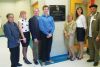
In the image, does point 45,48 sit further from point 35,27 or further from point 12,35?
point 12,35

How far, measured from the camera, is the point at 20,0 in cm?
1102

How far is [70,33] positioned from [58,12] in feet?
2.40

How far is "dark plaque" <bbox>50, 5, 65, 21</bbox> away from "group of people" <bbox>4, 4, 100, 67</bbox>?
285 millimetres

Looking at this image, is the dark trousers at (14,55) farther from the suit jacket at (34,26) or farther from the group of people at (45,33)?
the suit jacket at (34,26)

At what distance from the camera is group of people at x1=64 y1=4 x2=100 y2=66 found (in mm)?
4426

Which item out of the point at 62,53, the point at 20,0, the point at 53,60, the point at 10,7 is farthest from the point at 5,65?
the point at 10,7

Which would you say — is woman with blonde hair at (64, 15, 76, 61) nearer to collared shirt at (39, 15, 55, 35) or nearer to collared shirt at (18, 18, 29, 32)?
collared shirt at (39, 15, 55, 35)

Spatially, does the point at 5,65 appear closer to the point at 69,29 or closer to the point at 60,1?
the point at 69,29

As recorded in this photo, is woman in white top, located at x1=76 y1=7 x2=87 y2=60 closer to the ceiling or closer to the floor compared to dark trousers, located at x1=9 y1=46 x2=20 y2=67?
closer to the ceiling

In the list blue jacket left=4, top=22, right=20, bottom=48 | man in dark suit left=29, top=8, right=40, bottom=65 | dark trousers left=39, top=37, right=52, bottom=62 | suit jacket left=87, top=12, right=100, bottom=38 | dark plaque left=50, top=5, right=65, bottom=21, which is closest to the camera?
blue jacket left=4, top=22, right=20, bottom=48

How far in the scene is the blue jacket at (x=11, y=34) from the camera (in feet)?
12.9

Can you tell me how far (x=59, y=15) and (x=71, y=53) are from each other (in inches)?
46.5

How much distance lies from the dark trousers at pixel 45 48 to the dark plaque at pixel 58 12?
82 centimetres

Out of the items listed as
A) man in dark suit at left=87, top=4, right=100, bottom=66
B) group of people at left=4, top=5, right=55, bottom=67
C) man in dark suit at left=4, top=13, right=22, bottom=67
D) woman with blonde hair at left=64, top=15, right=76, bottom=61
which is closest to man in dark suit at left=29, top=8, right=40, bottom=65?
group of people at left=4, top=5, right=55, bottom=67
